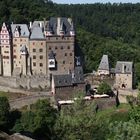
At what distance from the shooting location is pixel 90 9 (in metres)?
195

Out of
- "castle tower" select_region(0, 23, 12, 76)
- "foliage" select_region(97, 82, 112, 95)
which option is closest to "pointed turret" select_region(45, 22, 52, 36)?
"castle tower" select_region(0, 23, 12, 76)

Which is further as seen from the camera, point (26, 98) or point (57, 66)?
point (57, 66)

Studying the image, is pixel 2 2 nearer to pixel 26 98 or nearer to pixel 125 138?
pixel 26 98

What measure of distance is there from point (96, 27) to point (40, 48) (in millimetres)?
96770

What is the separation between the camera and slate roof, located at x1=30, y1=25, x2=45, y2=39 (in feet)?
196

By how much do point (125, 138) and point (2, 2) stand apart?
81.5m

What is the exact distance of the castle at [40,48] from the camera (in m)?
59.7

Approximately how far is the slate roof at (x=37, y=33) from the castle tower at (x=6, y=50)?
3540mm

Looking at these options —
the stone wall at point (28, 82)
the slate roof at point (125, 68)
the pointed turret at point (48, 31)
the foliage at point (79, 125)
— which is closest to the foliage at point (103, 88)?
the slate roof at point (125, 68)

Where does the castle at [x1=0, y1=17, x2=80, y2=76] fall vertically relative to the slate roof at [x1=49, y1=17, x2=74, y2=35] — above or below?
below

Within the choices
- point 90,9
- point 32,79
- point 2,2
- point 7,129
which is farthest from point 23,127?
point 90,9

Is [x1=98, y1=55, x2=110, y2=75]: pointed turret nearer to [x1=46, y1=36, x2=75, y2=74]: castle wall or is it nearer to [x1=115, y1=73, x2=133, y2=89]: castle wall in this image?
[x1=115, y1=73, x2=133, y2=89]: castle wall

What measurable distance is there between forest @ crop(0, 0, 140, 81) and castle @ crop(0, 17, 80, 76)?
16232 millimetres

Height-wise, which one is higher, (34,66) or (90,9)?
(90,9)
